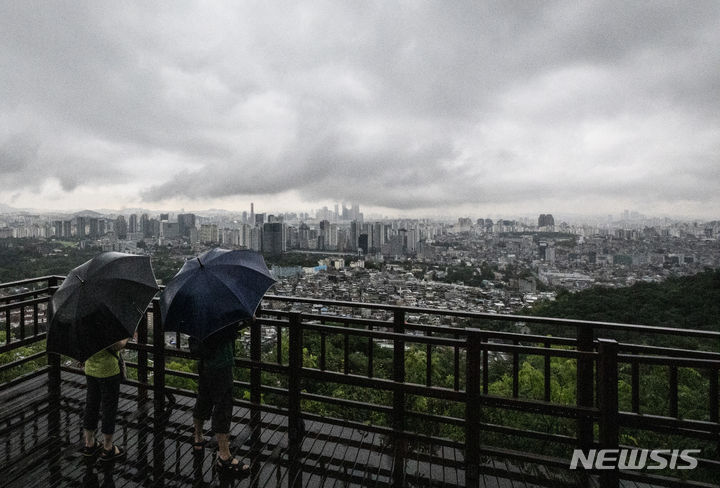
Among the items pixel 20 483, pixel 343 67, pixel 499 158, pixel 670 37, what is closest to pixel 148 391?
pixel 20 483

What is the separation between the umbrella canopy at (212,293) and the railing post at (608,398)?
2.32 meters

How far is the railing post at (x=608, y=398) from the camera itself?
2277mm

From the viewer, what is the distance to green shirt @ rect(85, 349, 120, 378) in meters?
2.57

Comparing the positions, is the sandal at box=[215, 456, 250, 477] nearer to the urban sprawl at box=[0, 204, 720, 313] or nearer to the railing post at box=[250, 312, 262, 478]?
the railing post at box=[250, 312, 262, 478]

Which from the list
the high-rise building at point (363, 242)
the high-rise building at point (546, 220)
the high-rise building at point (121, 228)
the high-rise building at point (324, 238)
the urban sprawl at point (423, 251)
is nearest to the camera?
the urban sprawl at point (423, 251)

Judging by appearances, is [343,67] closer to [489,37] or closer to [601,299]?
[489,37]

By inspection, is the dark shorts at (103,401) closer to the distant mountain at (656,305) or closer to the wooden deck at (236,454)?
the wooden deck at (236,454)

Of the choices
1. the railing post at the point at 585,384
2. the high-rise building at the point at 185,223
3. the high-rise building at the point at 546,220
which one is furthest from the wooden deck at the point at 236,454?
the high-rise building at the point at 546,220

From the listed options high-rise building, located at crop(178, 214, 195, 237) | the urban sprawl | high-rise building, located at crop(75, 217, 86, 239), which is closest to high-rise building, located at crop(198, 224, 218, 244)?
the urban sprawl

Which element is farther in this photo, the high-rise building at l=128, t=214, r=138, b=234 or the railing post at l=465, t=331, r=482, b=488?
the high-rise building at l=128, t=214, r=138, b=234

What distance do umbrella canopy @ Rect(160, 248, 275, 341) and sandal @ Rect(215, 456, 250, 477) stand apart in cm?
106

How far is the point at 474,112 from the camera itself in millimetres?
15734

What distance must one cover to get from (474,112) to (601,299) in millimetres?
9510

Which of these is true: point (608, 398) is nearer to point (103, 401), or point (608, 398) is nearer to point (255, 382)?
point (255, 382)
